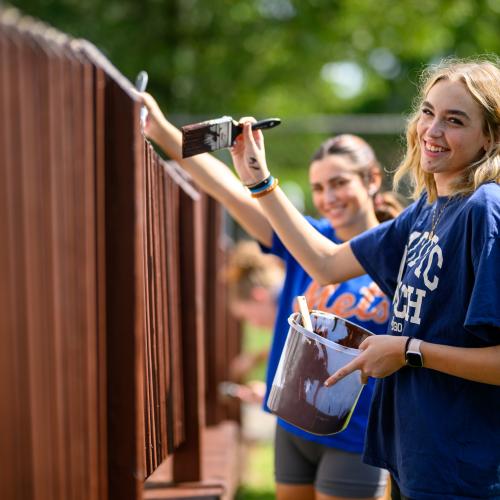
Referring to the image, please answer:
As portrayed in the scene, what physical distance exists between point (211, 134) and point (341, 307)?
860mm

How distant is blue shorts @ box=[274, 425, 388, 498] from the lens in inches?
119

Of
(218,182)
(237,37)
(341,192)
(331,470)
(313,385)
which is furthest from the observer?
(237,37)

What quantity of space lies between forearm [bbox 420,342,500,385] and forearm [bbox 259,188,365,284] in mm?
618

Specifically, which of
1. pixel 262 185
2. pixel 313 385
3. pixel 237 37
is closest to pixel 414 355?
pixel 313 385

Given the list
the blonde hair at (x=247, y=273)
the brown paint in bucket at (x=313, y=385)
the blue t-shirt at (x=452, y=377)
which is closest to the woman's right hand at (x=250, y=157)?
the brown paint in bucket at (x=313, y=385)

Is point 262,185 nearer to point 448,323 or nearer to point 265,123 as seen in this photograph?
point 265,123

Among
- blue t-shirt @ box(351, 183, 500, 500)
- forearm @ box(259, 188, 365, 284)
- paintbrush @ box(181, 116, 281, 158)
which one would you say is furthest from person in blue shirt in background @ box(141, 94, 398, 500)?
blue t-shirt @ box(351, 183, 500, 500)

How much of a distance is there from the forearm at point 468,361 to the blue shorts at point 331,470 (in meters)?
0.91

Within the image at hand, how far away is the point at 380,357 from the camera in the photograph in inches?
88.5

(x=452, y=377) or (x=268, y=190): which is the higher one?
(x=268, y=190)

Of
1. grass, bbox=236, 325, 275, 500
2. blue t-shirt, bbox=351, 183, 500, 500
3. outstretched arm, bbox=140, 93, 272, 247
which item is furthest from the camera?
grass, bbox=236, 325, 275, 500

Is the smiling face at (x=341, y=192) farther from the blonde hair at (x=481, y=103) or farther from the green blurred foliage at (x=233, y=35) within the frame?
the green blurred foliage at (x=233, y=35)

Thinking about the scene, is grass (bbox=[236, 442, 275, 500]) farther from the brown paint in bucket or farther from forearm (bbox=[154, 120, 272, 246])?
the brown paint in bucket

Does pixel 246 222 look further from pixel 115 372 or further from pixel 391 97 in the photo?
pixel 391 97
